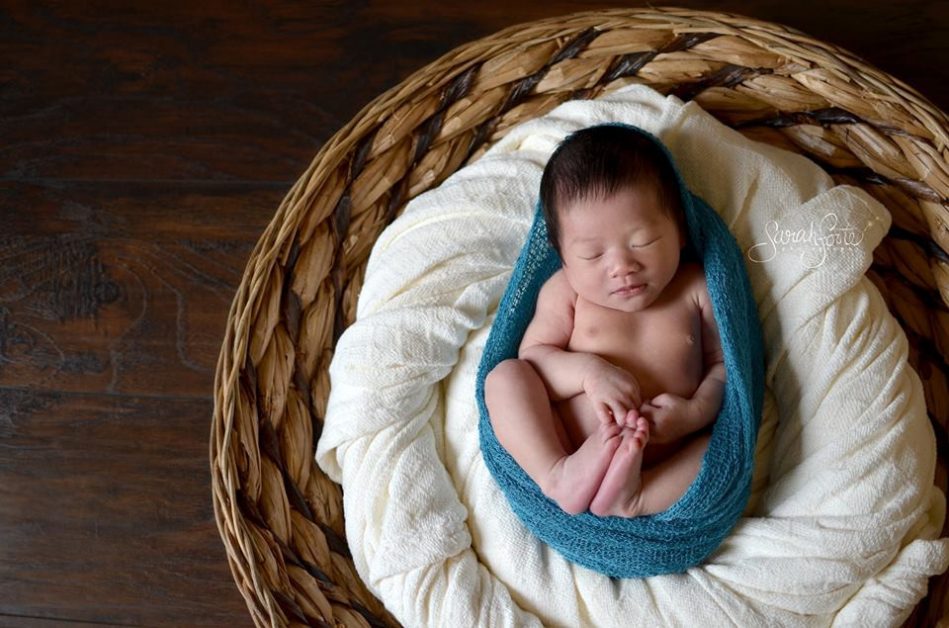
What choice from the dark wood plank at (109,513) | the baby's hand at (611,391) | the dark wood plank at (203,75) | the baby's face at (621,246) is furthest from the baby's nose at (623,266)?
the dark wood plank at (109,513)

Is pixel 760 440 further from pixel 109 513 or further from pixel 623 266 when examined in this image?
pixel 109 513

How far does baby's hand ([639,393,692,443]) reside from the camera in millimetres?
1062

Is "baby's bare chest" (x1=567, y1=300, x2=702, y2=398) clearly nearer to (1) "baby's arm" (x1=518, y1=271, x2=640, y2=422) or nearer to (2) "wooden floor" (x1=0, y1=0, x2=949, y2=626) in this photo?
(1) "baby's arm" (x1=518, y1=271, x2=640, y2=422)

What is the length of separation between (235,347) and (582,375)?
43 cm

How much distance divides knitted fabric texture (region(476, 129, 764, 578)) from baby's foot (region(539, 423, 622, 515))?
1.5 inches

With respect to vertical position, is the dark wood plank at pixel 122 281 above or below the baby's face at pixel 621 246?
below

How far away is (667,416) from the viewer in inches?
42.1

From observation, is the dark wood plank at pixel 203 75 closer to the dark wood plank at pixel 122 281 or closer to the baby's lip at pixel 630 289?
the dark wood plank at pixel 122 281

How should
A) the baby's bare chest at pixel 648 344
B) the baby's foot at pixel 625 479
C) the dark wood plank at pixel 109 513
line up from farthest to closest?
1. the dark wood plank at pixel 109 513
2. the baby's bare chest at pixel 648 344
3. the baby's foot at pixel 625 479

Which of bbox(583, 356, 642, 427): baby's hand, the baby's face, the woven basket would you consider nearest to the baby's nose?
the baby's face

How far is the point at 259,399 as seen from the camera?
1.21 meters

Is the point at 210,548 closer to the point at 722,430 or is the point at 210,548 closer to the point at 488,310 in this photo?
A: the point at 488,310

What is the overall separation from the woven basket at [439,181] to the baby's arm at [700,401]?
270 mm

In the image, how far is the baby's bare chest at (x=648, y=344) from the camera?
1.11m
